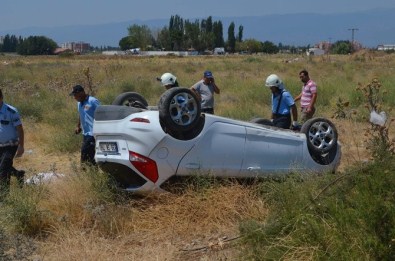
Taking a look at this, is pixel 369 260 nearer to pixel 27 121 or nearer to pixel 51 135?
pixel 51 135

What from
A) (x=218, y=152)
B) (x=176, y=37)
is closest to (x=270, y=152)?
(x=218, y=152)

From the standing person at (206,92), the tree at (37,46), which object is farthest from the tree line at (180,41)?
the standing person at (206,92)

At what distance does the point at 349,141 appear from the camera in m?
11.4

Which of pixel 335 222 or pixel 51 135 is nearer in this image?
pixel 335 222

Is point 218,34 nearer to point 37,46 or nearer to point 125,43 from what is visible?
point 125,43

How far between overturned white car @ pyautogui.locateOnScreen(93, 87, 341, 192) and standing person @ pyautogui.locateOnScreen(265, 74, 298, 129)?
5.83ft

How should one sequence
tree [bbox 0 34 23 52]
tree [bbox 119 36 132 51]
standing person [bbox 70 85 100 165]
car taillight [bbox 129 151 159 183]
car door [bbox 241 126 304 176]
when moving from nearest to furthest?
car taillight [bbox 129 151 159 183] < car door [bbox 241 126 304 176] < standing person [bbox 70 85 100 165] < tree [bbox 119 36 132 51] < tree [bbox 0 34 23 52]

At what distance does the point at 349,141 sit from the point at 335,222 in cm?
721

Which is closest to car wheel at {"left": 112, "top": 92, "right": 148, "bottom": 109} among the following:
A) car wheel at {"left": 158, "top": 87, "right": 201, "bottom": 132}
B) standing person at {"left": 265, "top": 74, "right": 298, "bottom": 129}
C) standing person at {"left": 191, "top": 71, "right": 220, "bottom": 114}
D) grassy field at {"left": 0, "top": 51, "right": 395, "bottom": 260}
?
grassy field at {"left": 0, "top": 51, "right": 395, "bottom": 260}

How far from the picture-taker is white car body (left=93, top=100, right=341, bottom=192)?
20.7 ft

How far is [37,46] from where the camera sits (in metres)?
126

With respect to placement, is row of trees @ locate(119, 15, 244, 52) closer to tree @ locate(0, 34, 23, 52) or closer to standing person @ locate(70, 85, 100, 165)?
tree @ locate(0, 34, 23, 52)

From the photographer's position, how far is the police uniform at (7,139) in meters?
7.56

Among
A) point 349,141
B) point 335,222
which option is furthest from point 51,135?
point 335,222
